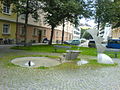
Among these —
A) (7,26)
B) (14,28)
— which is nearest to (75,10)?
(7,26)

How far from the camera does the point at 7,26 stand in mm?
27000

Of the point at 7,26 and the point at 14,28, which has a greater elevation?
the point at 7,26

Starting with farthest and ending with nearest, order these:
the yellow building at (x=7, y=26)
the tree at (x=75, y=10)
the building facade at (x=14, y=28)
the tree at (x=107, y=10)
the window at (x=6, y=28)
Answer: the window at (x=6, y=28) → the building facade at (x=14, y=28) → the yellow building at (x=7, y=26) → the tree at (x=107, y=10) → the tree at (x=75, y=10)

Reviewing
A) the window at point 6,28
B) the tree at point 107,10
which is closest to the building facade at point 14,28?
the window at point 6,28

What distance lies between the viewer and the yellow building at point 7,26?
82.5 feet

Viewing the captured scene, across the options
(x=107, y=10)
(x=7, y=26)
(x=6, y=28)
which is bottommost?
(x=6, y=28)

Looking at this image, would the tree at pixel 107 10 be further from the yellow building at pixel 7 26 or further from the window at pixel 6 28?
the window at pixel 6 28

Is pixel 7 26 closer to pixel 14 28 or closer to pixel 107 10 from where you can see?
pixel 14 28

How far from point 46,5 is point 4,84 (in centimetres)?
1445

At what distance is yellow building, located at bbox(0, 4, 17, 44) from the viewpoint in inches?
990

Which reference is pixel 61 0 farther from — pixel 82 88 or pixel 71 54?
pixel 82 88

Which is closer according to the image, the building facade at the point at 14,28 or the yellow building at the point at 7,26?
the yellow building at the point at 7,26

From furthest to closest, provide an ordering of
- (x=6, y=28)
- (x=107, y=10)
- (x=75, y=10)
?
(x=6, y=28) < (x=107, y=10) < (x=75, y=10)

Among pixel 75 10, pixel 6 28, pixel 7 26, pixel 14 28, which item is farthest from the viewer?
pixel 14 28
